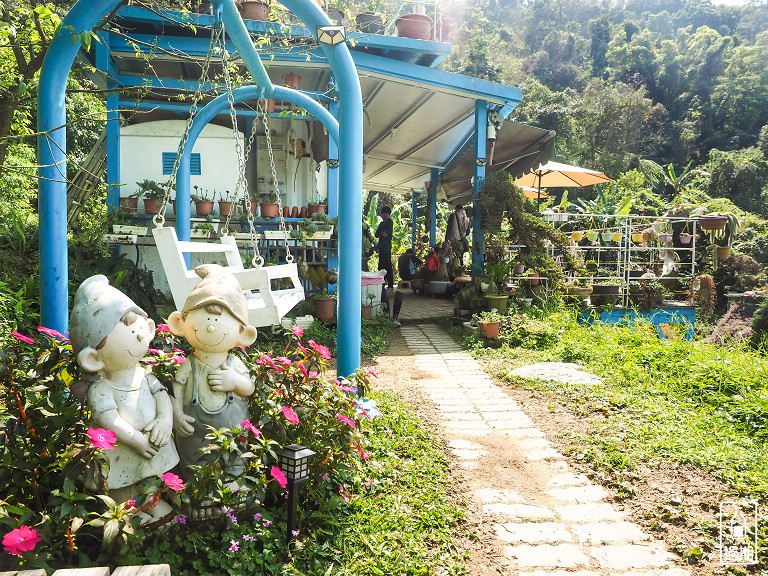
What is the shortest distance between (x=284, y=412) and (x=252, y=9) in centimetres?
722

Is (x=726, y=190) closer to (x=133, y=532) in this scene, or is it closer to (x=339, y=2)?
(x=339, y=2)

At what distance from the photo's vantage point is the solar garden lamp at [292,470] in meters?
2.53

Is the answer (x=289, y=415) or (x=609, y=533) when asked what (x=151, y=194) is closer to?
(x=289, y=415)

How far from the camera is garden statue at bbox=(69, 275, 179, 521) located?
228 centimetres

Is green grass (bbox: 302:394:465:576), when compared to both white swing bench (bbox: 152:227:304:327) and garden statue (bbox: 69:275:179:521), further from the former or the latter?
white swing bench (bbox: 152:227:304:327)

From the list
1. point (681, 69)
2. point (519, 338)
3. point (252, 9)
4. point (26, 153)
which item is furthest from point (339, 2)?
point (681, 69)

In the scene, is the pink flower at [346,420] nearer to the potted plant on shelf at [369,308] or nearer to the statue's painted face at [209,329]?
the statue's painted face at [209,329]

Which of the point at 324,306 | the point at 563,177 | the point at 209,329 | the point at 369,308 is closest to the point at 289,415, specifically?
the point at 209,329

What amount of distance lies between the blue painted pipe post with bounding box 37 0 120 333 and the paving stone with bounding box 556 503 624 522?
297 cm

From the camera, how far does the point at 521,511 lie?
3.22 m

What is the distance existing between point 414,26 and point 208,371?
26.3 feet

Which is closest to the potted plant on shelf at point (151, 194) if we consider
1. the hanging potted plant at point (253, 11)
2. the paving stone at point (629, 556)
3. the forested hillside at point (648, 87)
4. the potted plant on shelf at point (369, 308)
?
the hanging potted plant at point (253, 11)

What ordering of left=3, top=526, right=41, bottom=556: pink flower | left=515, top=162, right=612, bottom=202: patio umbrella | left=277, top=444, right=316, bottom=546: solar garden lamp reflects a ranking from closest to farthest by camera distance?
left=3, top=526, right=41, bottom=556: pink flower, left=277, top=444, right=316, bottom=546: solar garden lamp, left=515, top=162, right=612, bottom=202: patio umbrella

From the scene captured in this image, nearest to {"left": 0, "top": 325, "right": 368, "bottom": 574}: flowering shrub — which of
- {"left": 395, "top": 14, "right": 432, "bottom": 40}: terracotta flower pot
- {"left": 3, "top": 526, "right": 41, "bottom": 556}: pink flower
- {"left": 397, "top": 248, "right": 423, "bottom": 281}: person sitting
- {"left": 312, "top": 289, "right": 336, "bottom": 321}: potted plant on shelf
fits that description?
{"left": 3, "top": 526, "right": 41, "bottom": 556}: pink flower
